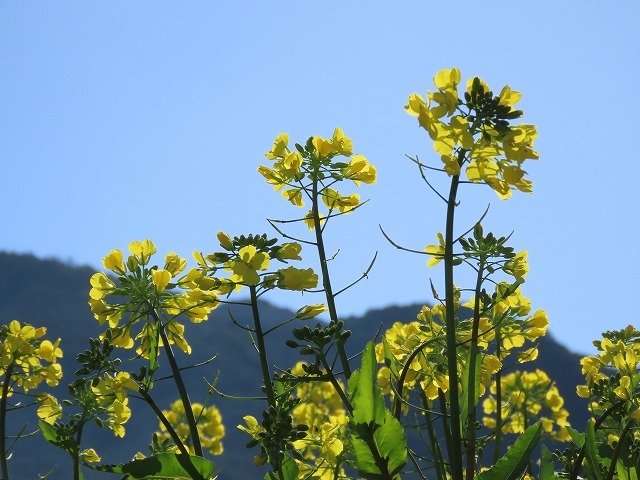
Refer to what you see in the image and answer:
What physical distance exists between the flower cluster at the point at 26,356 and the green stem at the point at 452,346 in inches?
69.3

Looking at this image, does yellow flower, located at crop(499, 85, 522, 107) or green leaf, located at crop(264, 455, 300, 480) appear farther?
green leaf, located at crop(264, 455, 300, 480)

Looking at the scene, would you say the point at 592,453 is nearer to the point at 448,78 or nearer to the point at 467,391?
the point at 467,391

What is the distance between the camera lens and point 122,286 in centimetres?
193

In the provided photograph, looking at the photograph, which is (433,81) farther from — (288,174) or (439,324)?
(439,324)

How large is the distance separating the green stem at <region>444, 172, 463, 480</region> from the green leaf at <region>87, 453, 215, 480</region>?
1.55 feet

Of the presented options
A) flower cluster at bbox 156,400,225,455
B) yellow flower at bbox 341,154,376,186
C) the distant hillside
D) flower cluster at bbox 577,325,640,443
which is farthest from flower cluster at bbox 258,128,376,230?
the distant hillside

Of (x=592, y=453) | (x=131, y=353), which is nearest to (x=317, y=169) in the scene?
(x=592, y=453)

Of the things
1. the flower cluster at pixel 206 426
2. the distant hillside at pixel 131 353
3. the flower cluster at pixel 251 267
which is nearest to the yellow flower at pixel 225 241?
the flower cluster at pixel 251 267

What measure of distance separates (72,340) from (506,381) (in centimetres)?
5084

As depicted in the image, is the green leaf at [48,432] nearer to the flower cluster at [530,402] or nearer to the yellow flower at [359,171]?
the yellow flower at [359,171]

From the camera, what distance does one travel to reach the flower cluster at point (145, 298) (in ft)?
6.20

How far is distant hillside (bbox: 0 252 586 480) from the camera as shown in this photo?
43.3m

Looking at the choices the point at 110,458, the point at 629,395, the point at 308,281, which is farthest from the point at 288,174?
the point at 110,458

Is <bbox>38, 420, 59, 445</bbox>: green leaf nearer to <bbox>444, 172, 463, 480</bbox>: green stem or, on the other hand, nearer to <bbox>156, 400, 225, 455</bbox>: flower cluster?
<bbox>444, 172, 463, 480</bbox>: green stem
